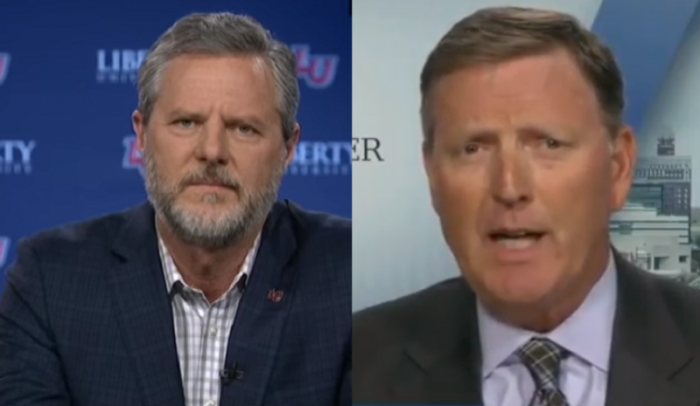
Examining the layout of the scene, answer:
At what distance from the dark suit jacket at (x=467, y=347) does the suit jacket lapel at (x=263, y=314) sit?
7.9 inches

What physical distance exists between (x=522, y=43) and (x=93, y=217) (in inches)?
47.6

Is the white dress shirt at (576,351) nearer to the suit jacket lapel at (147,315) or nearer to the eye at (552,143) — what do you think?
the eye at (552,143)

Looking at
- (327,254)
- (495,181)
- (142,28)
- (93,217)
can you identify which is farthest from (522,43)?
(93,217)

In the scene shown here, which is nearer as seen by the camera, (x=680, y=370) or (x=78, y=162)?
(x=680, y=370)

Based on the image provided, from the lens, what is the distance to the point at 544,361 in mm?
1907

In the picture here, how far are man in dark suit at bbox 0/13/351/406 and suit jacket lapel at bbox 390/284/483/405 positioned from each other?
0.17 meters

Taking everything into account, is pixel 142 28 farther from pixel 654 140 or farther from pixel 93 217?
pixel 654 140

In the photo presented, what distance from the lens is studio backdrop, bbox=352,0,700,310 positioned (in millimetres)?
1907

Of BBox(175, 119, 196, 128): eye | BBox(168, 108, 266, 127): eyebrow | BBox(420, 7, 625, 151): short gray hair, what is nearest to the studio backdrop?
BBox(420, 7, 625, 151): short gray hair

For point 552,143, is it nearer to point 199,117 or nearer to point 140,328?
point 199,117

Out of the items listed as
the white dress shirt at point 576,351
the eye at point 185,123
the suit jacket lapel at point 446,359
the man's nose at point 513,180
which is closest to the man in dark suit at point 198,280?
the eye at point 185,123

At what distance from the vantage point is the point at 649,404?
1.87 meters

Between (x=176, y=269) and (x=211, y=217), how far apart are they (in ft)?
0.59

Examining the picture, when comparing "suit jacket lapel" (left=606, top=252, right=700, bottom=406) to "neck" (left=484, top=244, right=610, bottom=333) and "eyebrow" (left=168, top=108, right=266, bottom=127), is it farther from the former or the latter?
"eyebrow" (left=168, top=108, right=266, bottom=127)
